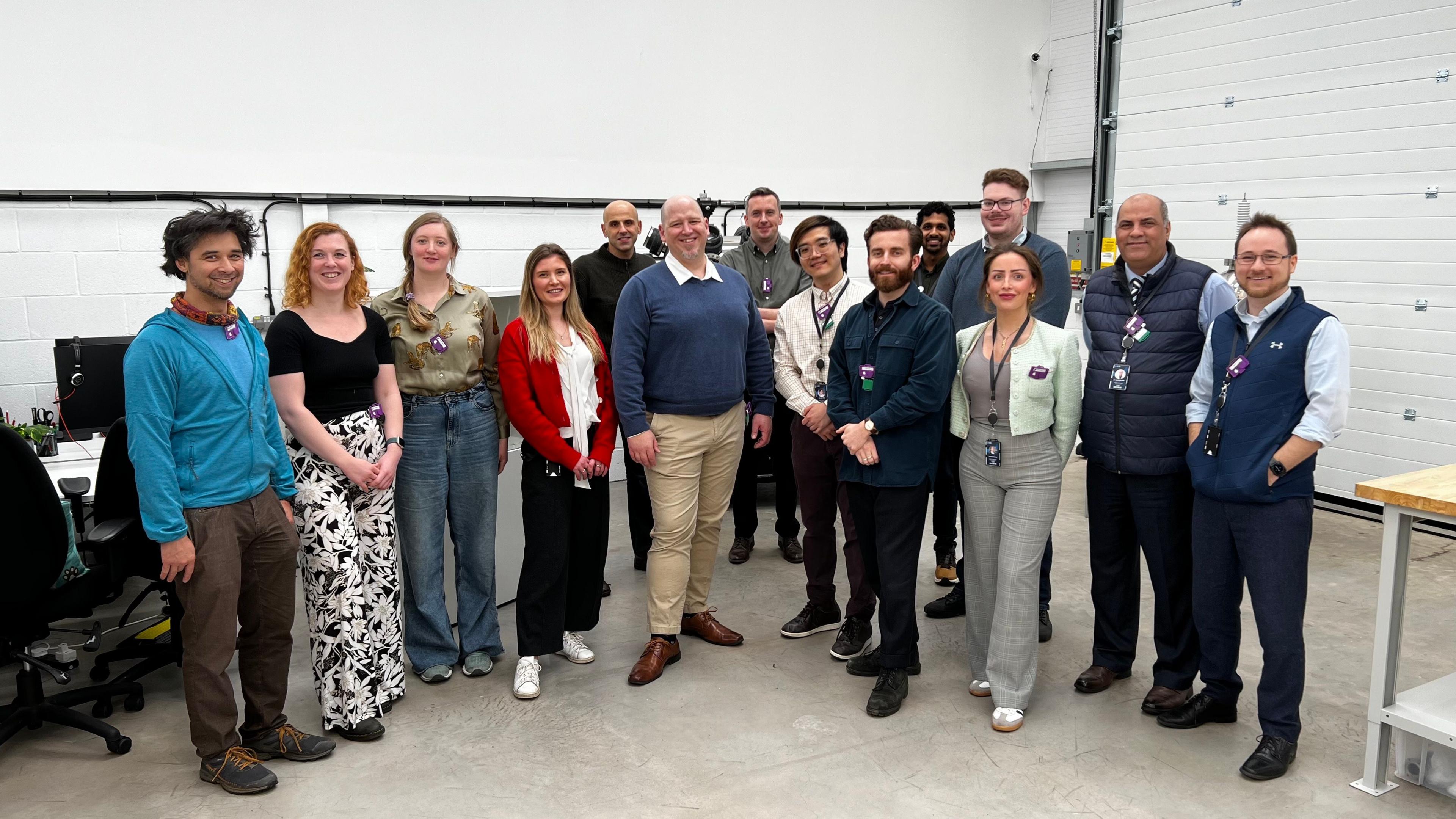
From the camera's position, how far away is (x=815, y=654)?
11.7 feet

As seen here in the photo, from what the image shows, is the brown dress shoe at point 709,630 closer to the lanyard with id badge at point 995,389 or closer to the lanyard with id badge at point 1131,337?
the lanyard with id badge at point 995,389

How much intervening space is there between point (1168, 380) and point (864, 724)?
4.41ft

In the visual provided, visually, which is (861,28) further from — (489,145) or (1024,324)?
(1024,324)

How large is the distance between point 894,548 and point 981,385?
561 mm

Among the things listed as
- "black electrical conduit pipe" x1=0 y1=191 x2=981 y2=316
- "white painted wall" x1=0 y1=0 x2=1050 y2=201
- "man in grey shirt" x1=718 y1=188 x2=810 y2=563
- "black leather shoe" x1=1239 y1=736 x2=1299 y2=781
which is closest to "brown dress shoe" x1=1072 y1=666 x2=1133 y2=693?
"black leather shoe" x1=1239 y1=736 x2=1299 y2=781

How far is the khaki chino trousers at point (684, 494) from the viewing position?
329 centimetres

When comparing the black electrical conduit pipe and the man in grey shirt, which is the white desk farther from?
the black electrical conduit pipe

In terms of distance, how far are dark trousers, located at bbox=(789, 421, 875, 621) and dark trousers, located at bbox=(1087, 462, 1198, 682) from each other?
0.76 metres

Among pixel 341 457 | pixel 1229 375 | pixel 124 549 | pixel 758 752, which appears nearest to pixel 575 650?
pixel 758 752

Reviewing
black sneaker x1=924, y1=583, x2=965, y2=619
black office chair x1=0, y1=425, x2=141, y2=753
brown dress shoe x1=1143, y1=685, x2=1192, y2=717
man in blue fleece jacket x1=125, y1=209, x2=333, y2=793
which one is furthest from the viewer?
black sneaker x1=924, y1=583, x2=965, y2=619

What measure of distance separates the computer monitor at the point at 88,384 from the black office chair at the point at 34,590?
Result: 135 cm

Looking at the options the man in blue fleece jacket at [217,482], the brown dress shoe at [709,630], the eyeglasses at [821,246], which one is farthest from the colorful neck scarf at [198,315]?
the brown dress shoe at [709,630]

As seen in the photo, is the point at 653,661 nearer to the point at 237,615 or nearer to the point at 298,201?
the point at 237,615

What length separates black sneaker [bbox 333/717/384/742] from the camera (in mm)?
2930
